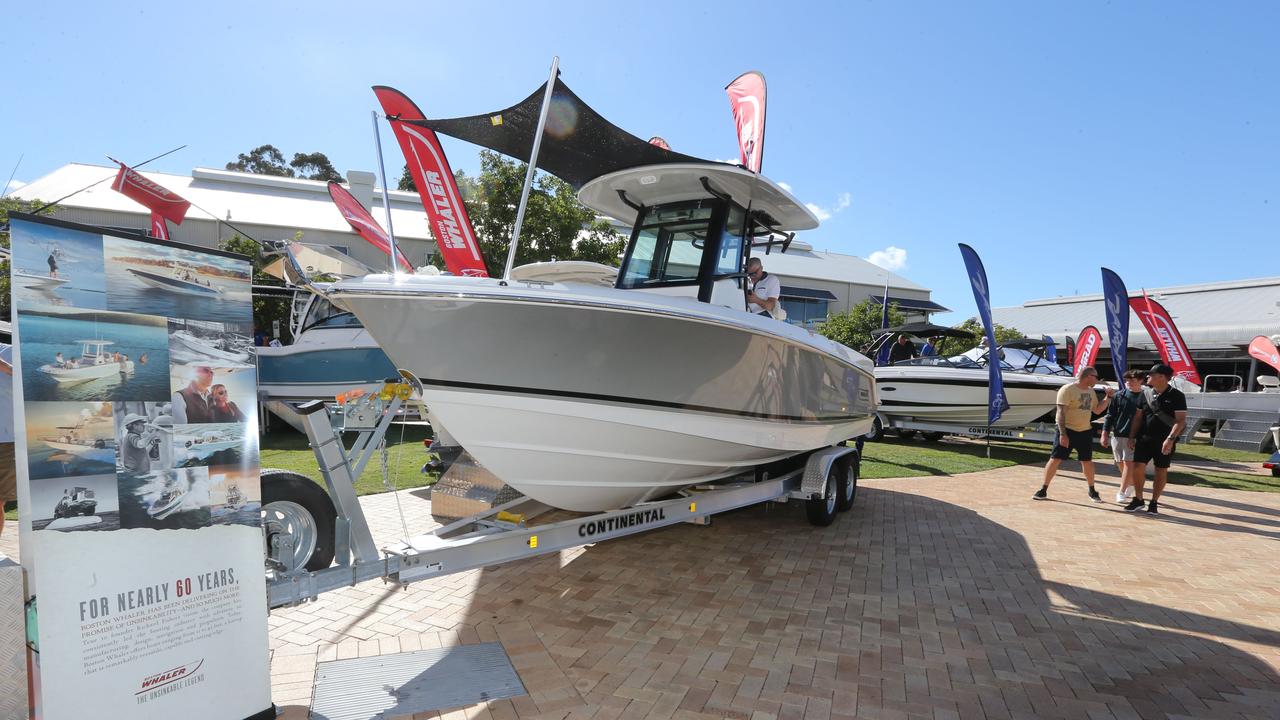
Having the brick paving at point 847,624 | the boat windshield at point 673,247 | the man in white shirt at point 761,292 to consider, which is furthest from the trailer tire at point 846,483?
the boat windshield at point 673,247

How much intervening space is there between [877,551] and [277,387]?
Answer: 906 cm

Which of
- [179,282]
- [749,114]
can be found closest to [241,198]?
[749,114]

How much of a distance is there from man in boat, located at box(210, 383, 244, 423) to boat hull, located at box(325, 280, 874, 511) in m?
1.07

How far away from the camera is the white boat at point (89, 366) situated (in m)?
1.85

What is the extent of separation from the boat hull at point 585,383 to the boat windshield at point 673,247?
78 cm

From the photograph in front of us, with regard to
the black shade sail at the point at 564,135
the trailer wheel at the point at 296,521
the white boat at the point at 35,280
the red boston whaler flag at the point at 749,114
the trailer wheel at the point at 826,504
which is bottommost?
the trailer wheel at the point at 826,504

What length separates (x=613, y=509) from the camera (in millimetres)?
4383

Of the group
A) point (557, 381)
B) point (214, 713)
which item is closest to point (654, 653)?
point (557, 381)

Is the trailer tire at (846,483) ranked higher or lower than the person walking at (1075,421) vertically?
lower

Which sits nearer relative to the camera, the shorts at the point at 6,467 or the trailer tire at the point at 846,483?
the shorts at the point at 6,467

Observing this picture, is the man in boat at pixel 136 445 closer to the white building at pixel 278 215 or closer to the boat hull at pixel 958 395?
the boat hull at pixel 958 395

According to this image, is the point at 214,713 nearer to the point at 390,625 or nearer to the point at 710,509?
the point at 390,625

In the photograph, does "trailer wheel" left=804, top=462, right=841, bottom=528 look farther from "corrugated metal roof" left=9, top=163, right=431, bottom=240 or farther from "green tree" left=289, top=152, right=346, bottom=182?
"green tree" left=289, top=152, right=346, bottom=182

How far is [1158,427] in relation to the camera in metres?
6.69
